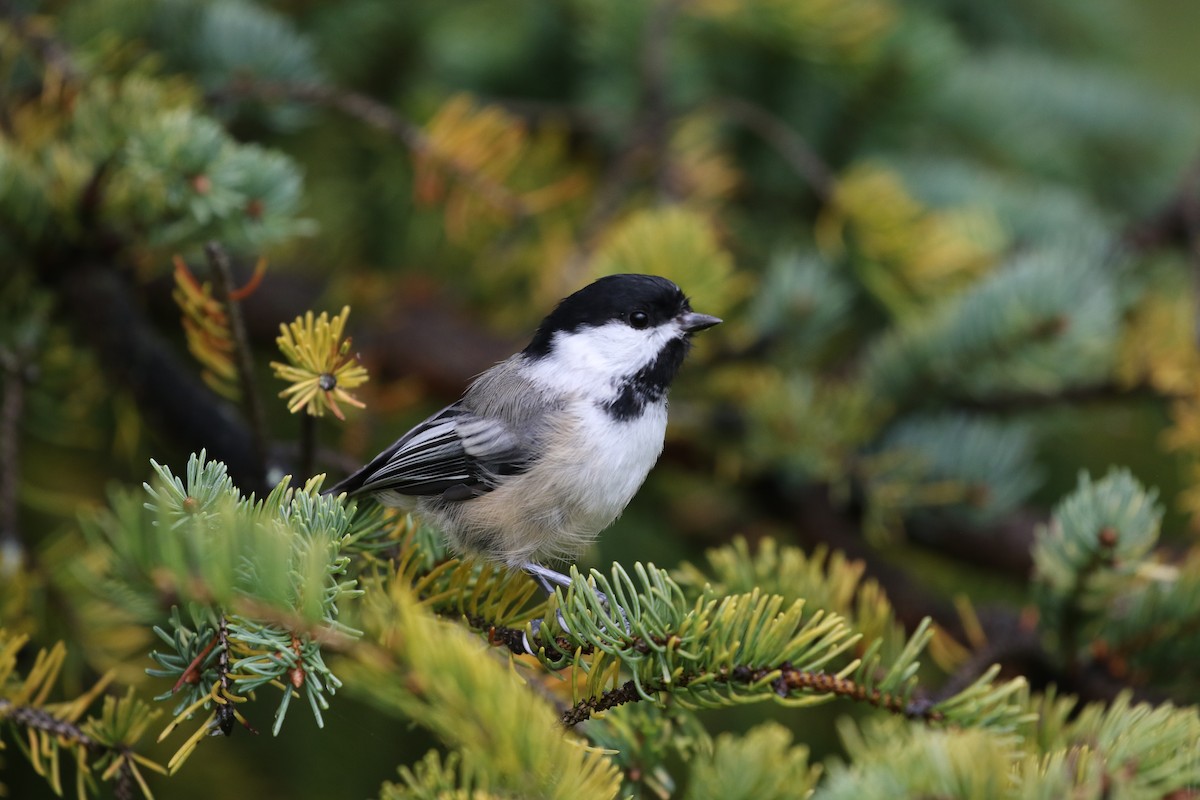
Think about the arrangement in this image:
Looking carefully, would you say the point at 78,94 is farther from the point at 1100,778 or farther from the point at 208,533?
the point at 1100,778

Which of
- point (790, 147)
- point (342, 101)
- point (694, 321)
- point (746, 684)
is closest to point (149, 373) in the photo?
point (342, 101)

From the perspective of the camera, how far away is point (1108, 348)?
69.5 inches

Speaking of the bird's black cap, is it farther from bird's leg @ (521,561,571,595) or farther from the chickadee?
bird's leg @ (521,561,571,595)

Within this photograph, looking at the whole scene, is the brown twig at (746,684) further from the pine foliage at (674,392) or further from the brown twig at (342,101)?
the brown twig at (342,101)

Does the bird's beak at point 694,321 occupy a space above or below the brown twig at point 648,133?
below

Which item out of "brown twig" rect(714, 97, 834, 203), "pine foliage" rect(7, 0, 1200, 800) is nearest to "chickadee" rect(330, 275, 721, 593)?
"pine foliage" rect(7, 0, 1200, 800)

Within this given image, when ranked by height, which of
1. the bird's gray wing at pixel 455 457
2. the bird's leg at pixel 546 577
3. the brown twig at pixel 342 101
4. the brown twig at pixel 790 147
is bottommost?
the bird's leg at pixel 546 577

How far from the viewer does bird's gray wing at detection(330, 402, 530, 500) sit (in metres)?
1.45

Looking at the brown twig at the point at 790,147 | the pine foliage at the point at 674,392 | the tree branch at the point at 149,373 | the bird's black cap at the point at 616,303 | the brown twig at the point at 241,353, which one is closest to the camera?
the pine foliage at the point at 674,392

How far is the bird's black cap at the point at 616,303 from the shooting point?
1578 millimetres

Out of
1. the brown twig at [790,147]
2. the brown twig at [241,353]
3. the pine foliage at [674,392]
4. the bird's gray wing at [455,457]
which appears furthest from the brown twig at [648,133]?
the brown twig at [241,353]

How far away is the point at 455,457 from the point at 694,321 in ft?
1.41

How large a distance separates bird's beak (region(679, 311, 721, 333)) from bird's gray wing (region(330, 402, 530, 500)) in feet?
1.07

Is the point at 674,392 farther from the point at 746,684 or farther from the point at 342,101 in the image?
the point at 746,684
